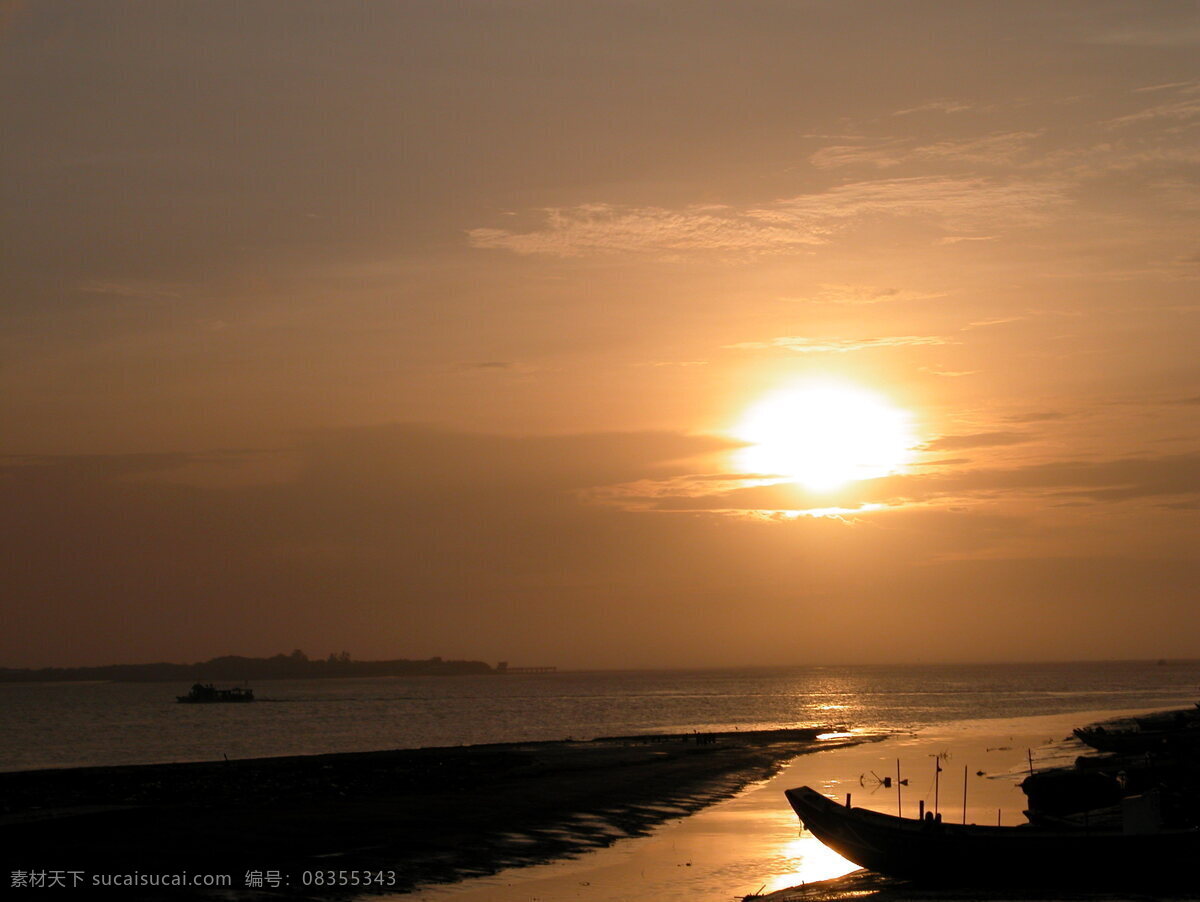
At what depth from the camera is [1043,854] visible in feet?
94.6

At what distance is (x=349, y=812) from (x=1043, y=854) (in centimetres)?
2417

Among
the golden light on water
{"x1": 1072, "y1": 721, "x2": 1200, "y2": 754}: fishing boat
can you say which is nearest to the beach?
the golden light on water

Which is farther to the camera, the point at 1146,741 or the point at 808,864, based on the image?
the point at 1146,741

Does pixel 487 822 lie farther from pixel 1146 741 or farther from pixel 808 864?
pixel 1146 741

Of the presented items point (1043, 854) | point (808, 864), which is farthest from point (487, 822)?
point (1043, 854)

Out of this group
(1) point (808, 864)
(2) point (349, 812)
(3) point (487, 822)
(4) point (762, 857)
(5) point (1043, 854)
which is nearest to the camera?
(5) point (1043, 854)

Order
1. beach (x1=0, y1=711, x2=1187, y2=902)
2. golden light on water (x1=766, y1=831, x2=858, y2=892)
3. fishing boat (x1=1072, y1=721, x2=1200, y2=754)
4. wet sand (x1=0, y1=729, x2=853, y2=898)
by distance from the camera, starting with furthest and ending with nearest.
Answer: fishing boat (x1=1072, y1=721, x2=1200, y2=754)
wet sand (x1=0, y1=729, x2=853, y2=898)
golden light on water (x1=766, y1=831, x2=858, y2=892)
beach (x1=0, y1=711, x2=1187, y2=902)

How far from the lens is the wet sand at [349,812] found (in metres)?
30.9

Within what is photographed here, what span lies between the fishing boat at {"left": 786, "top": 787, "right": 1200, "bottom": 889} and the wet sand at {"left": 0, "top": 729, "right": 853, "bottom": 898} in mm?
10846

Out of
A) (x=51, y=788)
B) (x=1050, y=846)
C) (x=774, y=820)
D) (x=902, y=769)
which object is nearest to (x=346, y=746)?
(x=51, y=788)

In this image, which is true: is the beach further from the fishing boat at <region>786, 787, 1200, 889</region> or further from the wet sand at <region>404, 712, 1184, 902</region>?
the fishing boat at <region>786, 787, 1200, 889</region>

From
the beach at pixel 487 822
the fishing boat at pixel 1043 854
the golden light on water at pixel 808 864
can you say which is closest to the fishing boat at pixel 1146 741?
the beach at pixel 487 822

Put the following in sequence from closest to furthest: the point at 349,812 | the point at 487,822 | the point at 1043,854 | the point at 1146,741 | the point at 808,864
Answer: the point at 1043,854 → the point at 808,864 → the point at 487,822 → the point at 349,812 → the point at 1146,741

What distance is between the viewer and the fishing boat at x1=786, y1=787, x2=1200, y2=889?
28438mm
